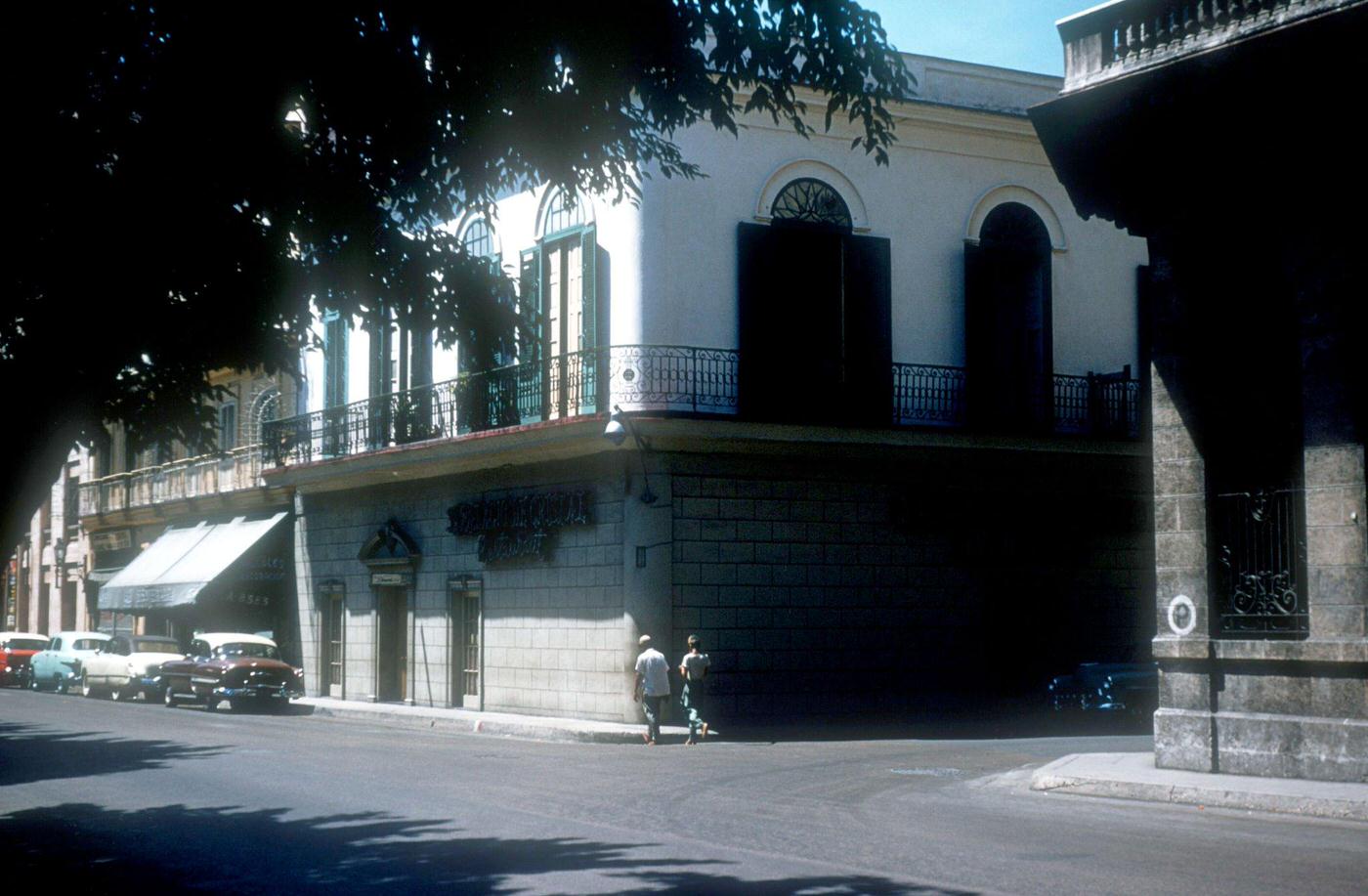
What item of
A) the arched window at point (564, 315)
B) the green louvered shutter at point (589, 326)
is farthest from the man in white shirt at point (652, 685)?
the arched window at point (564, 315)

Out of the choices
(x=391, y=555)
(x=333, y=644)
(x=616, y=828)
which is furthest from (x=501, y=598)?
(x=616, y=828)

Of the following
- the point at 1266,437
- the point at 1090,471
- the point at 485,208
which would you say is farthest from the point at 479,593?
the point at 485,208

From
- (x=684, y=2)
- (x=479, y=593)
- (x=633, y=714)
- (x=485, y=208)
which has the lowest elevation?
(x=633, y=714)

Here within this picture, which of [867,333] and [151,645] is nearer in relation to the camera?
[867,333]

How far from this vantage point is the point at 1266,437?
1653 cm

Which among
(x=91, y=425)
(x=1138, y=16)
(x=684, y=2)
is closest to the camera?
(x=91, y=425)

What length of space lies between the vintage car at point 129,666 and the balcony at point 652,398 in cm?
724

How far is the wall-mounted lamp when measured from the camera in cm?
2378

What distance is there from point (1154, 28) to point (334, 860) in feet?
37.7

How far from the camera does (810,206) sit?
88.0 feet

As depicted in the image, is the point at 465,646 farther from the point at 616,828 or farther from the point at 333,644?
the point at 616,828

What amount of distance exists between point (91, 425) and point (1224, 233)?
1211 centimetres

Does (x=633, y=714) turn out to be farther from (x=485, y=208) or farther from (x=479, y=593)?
(x=485, y=208)

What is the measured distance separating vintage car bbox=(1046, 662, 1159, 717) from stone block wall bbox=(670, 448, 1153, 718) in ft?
7.75
